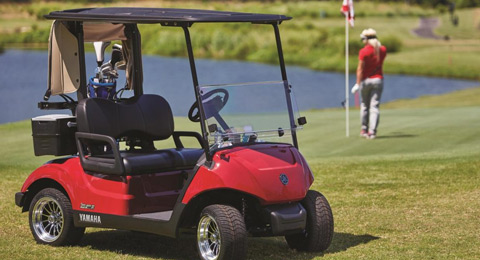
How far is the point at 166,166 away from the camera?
792cm

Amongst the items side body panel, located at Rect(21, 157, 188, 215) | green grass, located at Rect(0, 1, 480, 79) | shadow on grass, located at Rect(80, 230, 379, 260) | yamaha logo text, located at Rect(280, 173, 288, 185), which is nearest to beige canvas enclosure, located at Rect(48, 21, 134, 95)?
side body panel, located at Rect(21, 157, 188, 215)

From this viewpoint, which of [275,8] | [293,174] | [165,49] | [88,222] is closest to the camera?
[293,174]

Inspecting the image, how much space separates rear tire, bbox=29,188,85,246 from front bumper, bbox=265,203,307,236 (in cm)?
180

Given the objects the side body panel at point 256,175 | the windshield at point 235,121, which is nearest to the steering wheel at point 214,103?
the windshield at point 235,121

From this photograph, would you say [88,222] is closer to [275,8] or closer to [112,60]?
[112,60]

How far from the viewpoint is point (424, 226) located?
8984 millimetres

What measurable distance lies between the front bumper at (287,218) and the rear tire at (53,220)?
1.80 m

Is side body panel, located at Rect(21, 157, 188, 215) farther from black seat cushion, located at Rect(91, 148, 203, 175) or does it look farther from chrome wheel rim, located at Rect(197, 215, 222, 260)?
chrome wheel rim, located at Rect(197, 215, 222, 260)

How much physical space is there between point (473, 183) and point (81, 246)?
5.25 meters

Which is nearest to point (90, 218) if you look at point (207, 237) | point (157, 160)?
point (157, 160)

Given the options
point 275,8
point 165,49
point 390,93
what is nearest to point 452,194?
point 390,93

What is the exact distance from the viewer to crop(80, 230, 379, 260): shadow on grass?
7.90 metres

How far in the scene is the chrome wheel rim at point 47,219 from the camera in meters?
8.27

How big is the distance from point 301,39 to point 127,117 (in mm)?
52227
